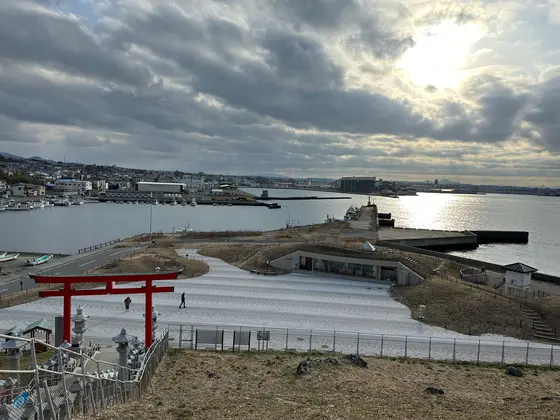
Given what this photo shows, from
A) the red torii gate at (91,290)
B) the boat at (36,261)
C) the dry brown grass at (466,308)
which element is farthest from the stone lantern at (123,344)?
the boat at (36,261)

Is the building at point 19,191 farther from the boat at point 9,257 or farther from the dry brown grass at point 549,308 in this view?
the dry brown grass at point 549,308

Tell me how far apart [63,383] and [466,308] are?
24081 mm

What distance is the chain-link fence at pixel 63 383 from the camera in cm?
606

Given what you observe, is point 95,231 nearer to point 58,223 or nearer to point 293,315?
point 58,223

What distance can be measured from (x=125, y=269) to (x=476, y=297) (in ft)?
86.8

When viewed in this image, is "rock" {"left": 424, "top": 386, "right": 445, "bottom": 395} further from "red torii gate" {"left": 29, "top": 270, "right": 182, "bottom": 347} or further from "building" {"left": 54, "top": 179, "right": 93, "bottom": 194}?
"building" {"left": 54, "top": 179, "right": 93, "bottom": 194}

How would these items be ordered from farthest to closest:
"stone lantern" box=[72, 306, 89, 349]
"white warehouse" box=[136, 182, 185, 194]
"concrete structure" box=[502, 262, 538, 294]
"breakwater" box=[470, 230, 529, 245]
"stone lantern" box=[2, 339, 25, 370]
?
"white warehouse" box=[136, 182, 185, 194] → "breakwater" box=[470, 230, 529, 245] → "concrete structure" box=[502, 262, 538, 294] → "stone lantern" box=[72, 306, 89, 349] → "stone lantern" box=[2, 339, 25, 370]

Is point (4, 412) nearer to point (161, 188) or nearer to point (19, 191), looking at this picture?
point (19, 191)

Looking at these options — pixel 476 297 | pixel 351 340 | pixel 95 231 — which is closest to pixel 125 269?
pixel 351 340

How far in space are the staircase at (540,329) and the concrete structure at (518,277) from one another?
495 centimetres

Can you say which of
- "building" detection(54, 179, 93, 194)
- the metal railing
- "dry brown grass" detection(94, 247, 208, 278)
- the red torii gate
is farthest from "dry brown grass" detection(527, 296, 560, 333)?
"building" detection(54, 179, 93, 194)

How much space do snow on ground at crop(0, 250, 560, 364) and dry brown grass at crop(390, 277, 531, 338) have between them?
41.2 inches

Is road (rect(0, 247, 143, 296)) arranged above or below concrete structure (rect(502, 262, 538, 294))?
below

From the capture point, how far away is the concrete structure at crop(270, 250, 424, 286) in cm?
3203
